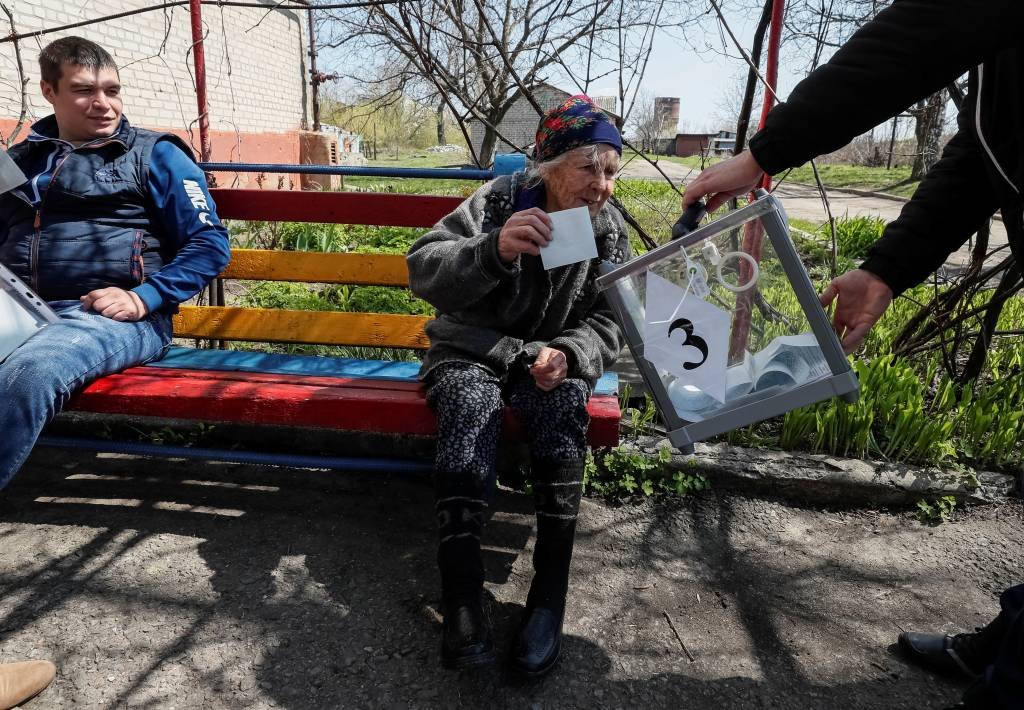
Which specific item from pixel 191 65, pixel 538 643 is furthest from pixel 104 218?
pixel 191 65

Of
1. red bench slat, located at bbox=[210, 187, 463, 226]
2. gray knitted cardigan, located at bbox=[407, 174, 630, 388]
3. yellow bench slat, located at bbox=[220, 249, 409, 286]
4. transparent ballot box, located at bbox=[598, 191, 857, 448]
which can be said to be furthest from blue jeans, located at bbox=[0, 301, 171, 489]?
transparent ballot box, located at bbox=[598, 191, 857, 448]

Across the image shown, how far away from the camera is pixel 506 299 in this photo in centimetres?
203

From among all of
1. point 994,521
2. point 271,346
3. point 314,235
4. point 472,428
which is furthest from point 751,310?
point 314,235

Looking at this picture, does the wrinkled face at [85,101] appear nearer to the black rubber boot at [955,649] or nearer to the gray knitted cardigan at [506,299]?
the gray knitted cardigan at [506,299]

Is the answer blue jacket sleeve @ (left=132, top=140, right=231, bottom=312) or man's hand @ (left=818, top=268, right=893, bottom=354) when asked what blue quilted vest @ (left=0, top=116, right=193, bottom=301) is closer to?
blue jacket sleeve @ (left=132, top=140, right=231, bottom=312)

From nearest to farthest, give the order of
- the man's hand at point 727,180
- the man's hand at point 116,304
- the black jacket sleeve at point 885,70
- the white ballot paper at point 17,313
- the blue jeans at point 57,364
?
1. the black jacket sleeve at point 885,70
2. the man's hand at point 727,180
3. the blue jeans at point 57,364
4. the white ballot paper at point 17,313
5. the man's hand at point 116,304

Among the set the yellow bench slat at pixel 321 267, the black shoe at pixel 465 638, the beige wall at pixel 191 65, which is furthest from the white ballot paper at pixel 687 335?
the beige wall at pixel 191 65

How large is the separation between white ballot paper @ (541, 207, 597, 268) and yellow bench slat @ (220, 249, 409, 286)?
38.9 inches

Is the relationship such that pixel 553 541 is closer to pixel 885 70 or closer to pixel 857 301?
pixel 857 301

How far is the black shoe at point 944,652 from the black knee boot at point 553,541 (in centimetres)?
88

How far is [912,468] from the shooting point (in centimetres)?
250

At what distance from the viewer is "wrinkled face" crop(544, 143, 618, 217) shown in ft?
6.23

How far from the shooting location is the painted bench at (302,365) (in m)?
2.06

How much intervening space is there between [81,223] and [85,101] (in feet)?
1.25
